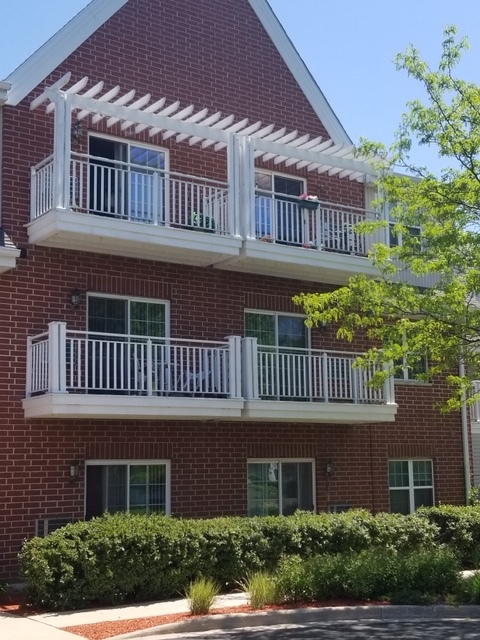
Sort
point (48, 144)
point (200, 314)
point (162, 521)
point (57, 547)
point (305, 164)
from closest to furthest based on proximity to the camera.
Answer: point (57, 547)
point (162, 521)
point (48, 144)
point (200, 314)
point (305, 164)

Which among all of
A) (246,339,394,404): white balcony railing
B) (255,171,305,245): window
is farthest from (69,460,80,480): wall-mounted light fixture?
(255,171,305,245): window

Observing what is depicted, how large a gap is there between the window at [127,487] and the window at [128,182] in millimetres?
4484

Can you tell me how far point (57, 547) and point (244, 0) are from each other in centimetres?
1291

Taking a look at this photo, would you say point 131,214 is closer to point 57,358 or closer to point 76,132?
point 76,132

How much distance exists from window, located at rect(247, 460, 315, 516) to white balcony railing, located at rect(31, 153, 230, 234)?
16.1 ft

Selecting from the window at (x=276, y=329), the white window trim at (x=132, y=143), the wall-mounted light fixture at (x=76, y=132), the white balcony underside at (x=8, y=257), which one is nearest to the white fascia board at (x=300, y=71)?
the white window trim at (x=132, y=143)

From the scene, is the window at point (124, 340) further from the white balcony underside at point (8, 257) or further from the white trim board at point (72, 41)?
the white trim board at point (72, 41)

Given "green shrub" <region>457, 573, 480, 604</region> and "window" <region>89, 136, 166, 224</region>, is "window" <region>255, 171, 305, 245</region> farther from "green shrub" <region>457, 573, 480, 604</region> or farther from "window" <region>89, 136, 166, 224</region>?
"green shrub" <region>457, 573, 480, 604</region>

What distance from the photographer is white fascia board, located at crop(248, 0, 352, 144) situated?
64.5 ft

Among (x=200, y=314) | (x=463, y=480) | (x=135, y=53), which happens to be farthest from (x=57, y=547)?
(x=463, y=480)

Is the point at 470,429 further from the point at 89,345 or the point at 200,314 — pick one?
the point at 89,345

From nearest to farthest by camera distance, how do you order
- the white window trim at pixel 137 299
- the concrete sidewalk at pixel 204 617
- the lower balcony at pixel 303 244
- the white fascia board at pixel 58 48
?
the concrete sidewalk at pixel 204 617, the white fascia board at pixel 58 48, the white window trim at pixel 137 299, the lower balcony at pixel 303 244

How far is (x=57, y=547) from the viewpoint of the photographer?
12.1 metres

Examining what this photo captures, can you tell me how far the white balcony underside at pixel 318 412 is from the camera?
16172 mm
